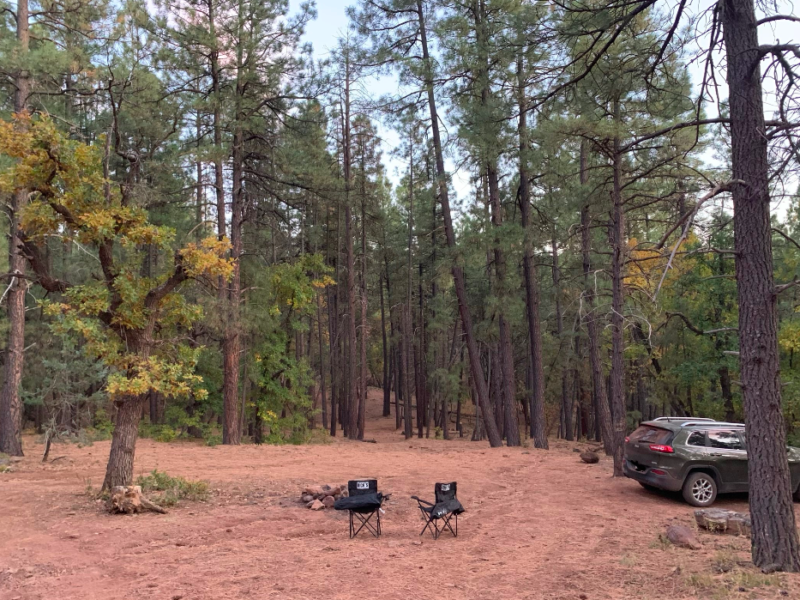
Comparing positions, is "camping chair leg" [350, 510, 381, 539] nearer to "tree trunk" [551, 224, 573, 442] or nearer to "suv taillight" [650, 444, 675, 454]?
"suv taillight" [650, 444, 675, 454]

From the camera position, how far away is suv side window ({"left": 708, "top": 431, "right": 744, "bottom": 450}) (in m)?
9.67

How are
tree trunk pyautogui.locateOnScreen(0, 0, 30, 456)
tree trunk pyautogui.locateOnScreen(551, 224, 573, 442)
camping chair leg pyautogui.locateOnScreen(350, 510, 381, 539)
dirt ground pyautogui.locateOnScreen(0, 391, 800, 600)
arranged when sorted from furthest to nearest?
tree trunk pyautogui.locateOnScreen(551, 224, 573, 442) → tree trunk pyautogui.locateOnScreen(0, 0, 30, 456) → camping chair leg pyautogui.locateOnScreen(350, 510, 381, 539) → dirt ground pyautogui.locateOnScreen(0, 391, 800, 600)

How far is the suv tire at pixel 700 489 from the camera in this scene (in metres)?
9.45

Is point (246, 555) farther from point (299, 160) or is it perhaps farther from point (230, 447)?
point (299, 160)

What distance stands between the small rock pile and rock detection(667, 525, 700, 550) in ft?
15.9

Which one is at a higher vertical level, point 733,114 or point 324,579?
point 733,114

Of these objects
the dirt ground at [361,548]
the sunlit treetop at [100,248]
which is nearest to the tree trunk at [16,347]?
the dirt ground at [361,548]

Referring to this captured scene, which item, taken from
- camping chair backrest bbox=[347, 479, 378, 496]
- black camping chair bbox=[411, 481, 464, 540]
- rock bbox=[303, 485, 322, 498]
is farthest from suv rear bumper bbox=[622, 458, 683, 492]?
rock bbox=[303, 485, 322, 498]

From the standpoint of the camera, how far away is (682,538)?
655 centimetres

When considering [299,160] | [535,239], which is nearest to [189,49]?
[299,160]

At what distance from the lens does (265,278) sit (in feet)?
64.5

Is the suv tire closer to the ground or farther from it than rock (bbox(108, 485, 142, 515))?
closer to the ground

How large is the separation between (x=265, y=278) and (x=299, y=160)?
4933 mm

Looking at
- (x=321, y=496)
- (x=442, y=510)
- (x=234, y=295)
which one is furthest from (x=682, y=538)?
(x=234, y=295)
